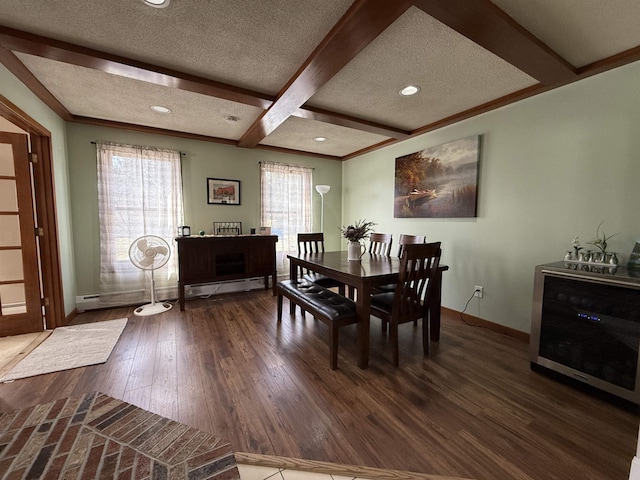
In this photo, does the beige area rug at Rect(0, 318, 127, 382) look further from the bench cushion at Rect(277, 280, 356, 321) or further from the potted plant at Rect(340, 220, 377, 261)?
the potted plant at Rect(340, 220, 377, 261)

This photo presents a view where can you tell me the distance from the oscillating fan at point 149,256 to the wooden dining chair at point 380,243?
106 inches

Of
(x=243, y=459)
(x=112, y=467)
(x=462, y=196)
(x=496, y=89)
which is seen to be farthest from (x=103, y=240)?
(x=496, y=89)

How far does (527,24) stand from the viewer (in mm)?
1615

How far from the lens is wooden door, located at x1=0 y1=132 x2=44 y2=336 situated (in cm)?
254

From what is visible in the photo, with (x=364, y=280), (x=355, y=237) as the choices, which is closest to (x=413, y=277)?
(x=364, y=280)

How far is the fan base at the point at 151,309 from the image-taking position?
10.7 feet

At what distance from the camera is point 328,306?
218 cm

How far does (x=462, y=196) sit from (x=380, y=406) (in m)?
2.44

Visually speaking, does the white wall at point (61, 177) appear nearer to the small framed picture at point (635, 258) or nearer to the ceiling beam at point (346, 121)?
the ceiling beam at point (346, 121)

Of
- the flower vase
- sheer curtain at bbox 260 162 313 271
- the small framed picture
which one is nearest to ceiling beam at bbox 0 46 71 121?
sheer curtain at bbox 260 162 313 271

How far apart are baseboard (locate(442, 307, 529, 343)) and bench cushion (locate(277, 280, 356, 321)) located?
1.64m

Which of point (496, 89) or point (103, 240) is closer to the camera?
point (496, 89)

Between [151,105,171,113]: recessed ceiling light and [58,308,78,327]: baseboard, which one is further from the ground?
[151,105,171,113]: recessed ceiling light

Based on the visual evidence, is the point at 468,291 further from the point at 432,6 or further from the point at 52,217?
the point at 52,217
